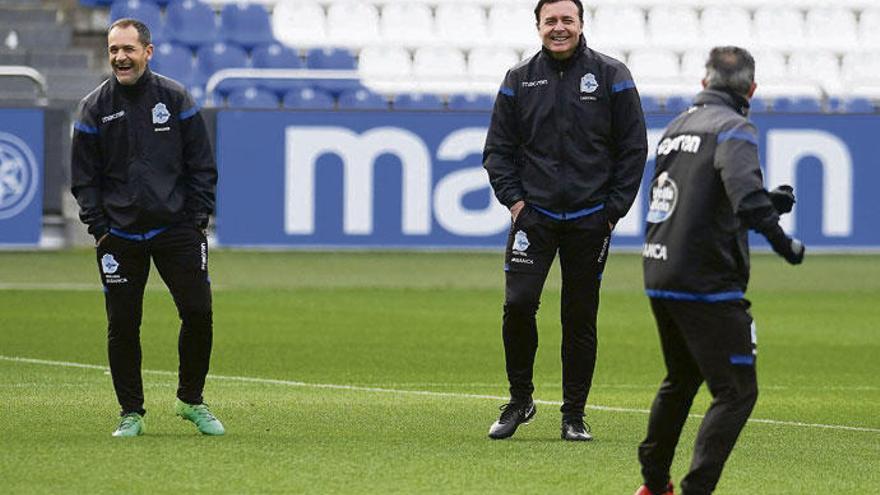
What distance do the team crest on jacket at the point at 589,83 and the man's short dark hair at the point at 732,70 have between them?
236cm

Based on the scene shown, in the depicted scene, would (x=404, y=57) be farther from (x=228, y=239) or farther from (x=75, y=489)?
Result: (x=75, y=489)

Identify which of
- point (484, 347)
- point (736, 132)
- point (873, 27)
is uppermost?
point (873, 27)

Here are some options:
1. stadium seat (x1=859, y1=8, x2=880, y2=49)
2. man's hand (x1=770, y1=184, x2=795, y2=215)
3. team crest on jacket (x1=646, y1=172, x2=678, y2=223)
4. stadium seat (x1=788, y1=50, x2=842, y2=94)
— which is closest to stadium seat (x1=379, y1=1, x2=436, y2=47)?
stadium seat (x1=788, y1=50, x2=842, y2=94)

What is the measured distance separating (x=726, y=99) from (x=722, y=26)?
25.4 meters

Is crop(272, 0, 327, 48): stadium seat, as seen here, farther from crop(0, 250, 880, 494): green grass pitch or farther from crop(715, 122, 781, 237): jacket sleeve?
crop(715, 122, 781, 237): jacket sleeve

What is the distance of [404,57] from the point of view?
2998 centimetres

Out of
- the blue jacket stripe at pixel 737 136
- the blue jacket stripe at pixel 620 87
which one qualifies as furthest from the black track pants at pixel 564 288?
the blue jacket stripe at pixel 737 136

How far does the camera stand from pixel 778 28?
3197 centimetres

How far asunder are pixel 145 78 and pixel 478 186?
14132 mm

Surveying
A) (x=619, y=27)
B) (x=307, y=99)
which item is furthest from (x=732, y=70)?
(x=619, y=27)

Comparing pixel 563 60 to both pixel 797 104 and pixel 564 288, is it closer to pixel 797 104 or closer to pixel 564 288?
pixel 564 288

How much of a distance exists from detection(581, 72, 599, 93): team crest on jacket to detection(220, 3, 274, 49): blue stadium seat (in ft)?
68.2

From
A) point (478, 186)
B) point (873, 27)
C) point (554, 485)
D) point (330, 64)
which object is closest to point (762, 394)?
point (554, 485)

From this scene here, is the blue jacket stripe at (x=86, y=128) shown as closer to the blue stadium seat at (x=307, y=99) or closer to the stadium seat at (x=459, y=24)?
the blue stadium seat at (x=307, y=99)
